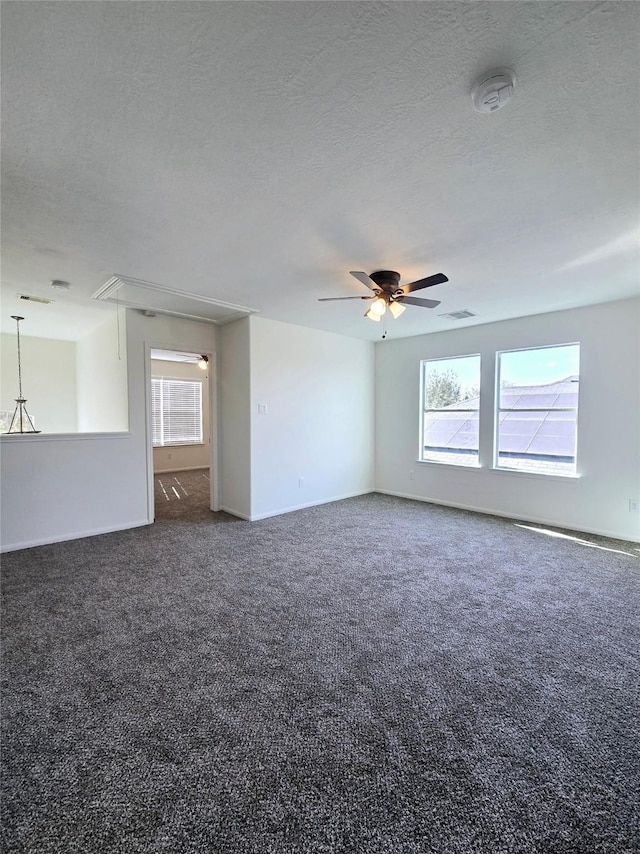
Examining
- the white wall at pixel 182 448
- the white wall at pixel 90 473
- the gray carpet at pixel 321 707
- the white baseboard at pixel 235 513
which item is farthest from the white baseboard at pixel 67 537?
the white wall at pixel 182 448

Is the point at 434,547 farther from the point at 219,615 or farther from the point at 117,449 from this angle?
the point at 117,449

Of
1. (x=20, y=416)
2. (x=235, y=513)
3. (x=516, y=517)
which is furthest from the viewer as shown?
(x=20, y=416)

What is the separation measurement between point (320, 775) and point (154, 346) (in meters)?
4.58

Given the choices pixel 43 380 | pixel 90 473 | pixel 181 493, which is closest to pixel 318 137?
pixel 90 473

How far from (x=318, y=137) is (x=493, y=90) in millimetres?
725

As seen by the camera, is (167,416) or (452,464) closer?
(452,464)

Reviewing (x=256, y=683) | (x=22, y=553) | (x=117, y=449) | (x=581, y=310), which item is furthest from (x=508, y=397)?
(x=22, y=553)

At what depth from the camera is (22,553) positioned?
12.1 ft

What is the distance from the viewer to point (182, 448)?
28.7 feet

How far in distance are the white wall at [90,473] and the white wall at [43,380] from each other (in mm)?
2969

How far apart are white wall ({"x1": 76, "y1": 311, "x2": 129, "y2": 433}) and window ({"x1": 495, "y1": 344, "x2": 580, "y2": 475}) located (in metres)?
4.95

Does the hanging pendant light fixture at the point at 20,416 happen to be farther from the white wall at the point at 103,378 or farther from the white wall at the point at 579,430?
the white wall at the point at 579,430

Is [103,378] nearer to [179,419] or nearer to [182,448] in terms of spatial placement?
[179,419]

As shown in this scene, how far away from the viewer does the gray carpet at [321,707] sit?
49.6 inches
